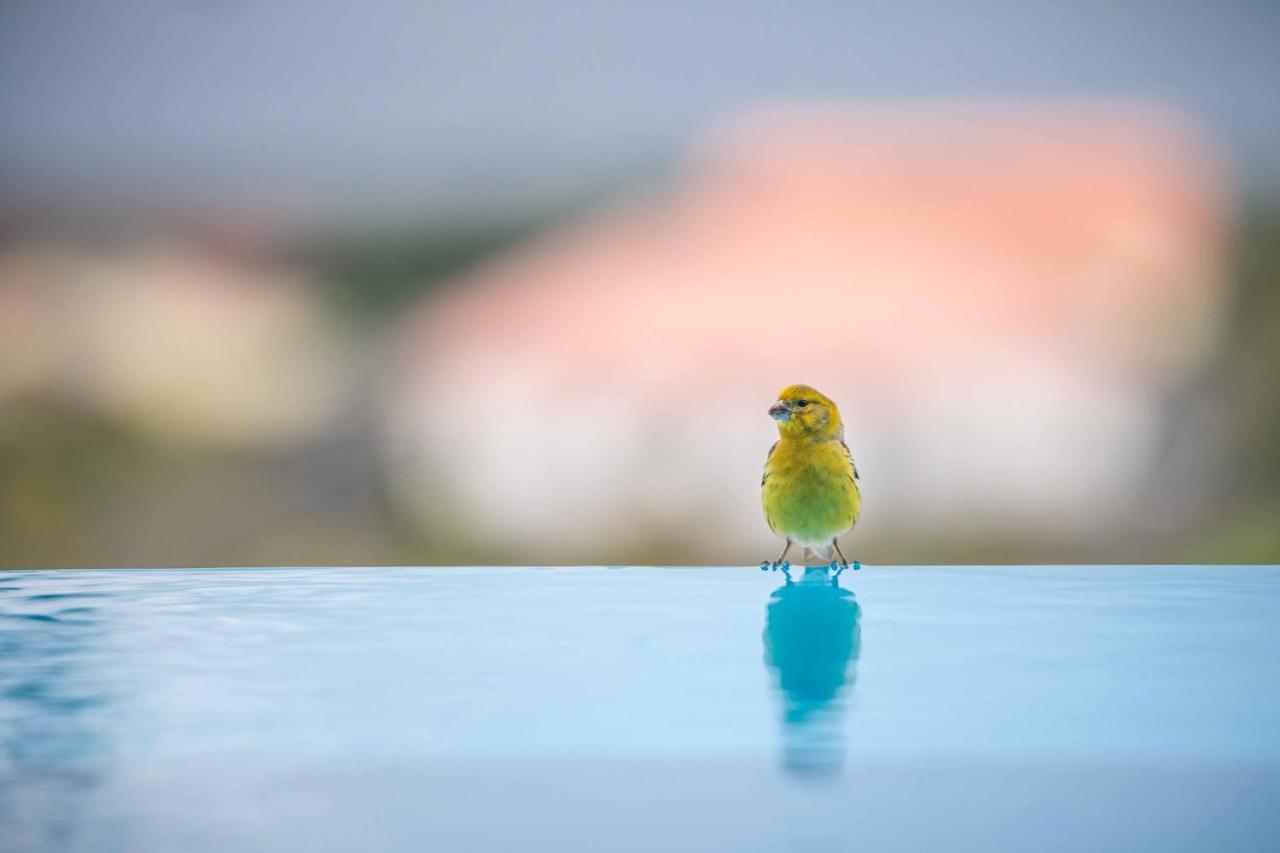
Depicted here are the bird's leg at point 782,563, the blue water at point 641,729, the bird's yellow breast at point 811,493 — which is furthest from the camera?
the bird's leg at point 782,563

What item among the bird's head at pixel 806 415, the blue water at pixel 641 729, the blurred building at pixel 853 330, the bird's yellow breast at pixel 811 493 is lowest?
the blue water at pixel 641 729

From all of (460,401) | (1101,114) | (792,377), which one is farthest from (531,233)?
(1101,114)

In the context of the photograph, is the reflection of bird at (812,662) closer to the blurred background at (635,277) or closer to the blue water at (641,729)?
the blue water at (641,729)

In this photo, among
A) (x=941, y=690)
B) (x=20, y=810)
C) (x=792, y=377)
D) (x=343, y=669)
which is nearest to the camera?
(x=20, y=810)

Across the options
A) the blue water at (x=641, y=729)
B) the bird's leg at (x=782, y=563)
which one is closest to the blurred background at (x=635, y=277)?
the bird's leg at (x=782, y=563)

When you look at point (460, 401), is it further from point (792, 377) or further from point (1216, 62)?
point (1216, 62)

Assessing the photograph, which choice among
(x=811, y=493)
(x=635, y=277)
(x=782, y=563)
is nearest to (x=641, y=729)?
(x=811, y=493)

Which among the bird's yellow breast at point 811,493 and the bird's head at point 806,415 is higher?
the bird's head at point 806,415
